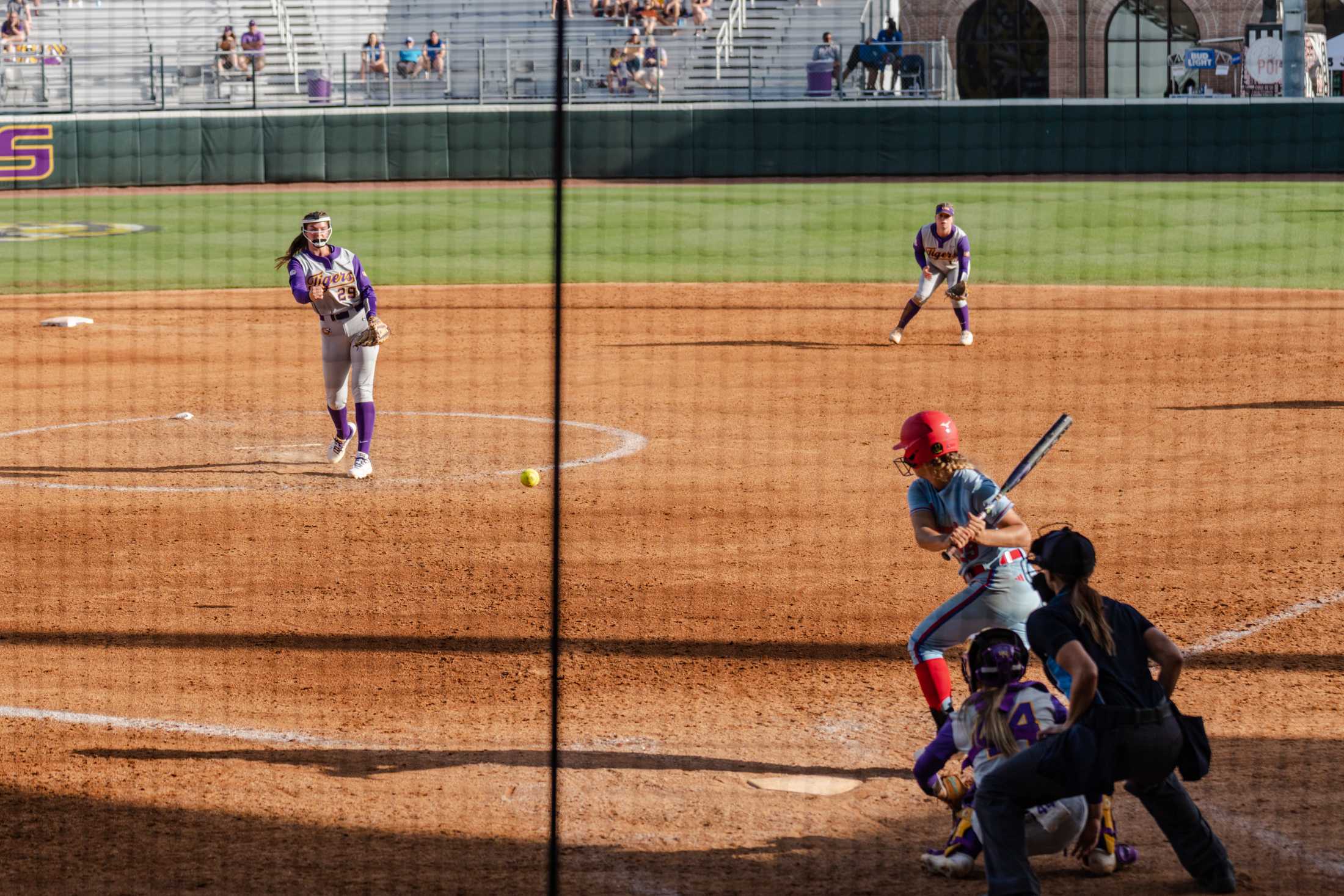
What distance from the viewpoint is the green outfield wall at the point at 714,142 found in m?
30.5

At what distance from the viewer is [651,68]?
34719mm

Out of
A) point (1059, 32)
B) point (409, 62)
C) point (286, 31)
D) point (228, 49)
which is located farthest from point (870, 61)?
point (228, 49)

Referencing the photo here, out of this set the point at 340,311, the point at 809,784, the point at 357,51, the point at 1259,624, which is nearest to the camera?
the point at 809,784

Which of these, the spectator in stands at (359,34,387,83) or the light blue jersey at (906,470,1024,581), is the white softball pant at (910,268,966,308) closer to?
the light blue jersey at (906,470,1024,581)

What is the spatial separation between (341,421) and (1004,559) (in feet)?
20.7

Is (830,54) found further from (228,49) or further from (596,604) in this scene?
Answer: (596,604)

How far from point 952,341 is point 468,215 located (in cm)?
1401

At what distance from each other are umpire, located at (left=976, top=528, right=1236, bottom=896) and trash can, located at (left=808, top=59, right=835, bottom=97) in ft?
96.9

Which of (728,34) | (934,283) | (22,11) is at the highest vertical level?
(728,34)

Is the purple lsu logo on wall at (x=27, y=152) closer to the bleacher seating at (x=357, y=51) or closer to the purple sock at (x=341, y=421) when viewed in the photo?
the bleacher seating at (x=357, y=51)

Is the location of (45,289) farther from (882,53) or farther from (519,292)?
(882,53)

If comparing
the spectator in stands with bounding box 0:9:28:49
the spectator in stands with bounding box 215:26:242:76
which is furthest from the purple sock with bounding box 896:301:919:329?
the spectator in stands with bounding box 0:9:28:49

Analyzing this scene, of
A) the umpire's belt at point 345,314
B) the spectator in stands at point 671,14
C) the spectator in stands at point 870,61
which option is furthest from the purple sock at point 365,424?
the spectator in stands at point 671,14

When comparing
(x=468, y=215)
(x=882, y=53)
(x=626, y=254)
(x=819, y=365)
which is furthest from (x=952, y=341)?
(x=882, y=53)
